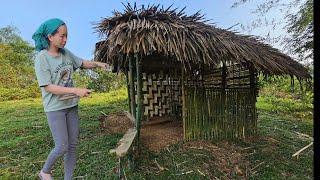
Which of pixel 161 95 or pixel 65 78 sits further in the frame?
pixel 161 95

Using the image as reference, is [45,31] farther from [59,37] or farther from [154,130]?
[154,130]

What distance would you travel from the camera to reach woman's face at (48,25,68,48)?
2.99 metres

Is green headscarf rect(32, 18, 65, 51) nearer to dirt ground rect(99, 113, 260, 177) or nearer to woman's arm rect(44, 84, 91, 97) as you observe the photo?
woman's arm rect(44, 84, 91, 97)

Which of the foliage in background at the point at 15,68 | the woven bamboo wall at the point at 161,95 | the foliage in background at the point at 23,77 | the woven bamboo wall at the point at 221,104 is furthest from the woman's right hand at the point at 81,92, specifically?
the foliage in background at the point at 15,68

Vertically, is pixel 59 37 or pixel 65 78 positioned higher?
pixel 59 37

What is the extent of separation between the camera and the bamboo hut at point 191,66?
4793 mm

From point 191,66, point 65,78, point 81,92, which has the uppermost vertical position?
point 191,66

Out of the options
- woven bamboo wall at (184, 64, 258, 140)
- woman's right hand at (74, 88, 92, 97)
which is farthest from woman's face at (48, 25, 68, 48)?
woven bamboo wall at (184, 64, 258, 140)

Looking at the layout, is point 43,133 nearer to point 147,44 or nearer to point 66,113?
point 147,44

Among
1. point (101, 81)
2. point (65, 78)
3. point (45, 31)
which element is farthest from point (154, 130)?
point (101, 81)

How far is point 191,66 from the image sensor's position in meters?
5.85

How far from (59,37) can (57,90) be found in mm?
448

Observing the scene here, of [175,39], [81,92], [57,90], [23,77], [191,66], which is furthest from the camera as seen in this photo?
[23,77]

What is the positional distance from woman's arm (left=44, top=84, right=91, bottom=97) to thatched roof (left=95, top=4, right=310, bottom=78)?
176 cm
